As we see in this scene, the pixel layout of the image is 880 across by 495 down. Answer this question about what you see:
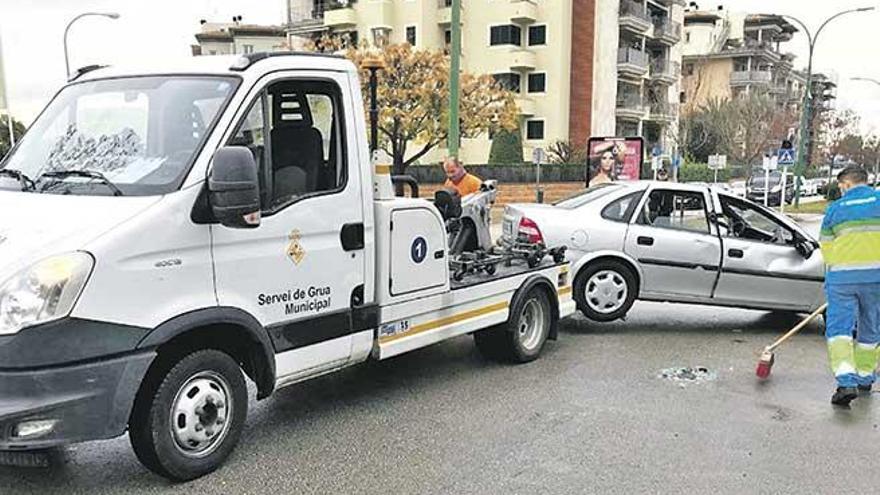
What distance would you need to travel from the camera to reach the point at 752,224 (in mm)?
8328

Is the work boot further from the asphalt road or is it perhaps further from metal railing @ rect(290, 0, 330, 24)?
metal railing @ rect(290, 0, 330, 24)

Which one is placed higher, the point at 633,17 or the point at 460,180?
the point at 633,17

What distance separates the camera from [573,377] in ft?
21.3

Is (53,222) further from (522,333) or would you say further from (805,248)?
(805,248)

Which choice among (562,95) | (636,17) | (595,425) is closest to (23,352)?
(595,425)

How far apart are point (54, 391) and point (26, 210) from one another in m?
1.01

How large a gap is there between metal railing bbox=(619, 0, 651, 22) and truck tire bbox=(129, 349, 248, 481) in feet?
162

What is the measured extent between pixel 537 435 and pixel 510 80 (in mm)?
42459

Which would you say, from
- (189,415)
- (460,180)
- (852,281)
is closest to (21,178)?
(189,415)

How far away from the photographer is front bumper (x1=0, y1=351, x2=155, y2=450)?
3459mm

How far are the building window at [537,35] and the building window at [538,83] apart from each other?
1882 millimetres

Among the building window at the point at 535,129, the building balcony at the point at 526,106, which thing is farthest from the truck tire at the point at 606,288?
the building window at the point at 535,129

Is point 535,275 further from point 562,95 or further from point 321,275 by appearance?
point 562,95

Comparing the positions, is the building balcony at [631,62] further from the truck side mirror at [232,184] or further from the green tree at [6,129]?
the truck side mirror at [232,184]
